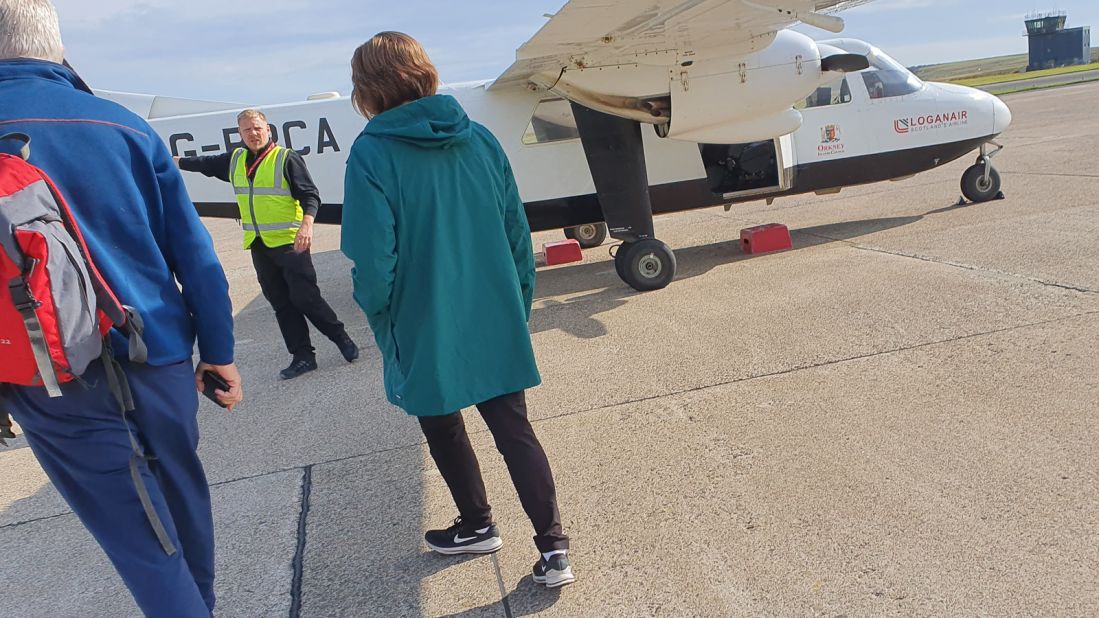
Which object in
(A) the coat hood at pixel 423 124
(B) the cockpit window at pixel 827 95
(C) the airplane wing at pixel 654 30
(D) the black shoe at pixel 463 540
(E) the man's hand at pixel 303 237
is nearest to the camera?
(A) the coat hood at pixel 423 124

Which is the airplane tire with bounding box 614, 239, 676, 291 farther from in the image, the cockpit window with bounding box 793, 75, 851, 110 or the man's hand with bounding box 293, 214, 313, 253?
the man's hand with bounding box 293, 214, 313, 253

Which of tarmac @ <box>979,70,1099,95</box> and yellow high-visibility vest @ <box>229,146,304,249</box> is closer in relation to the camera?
yellow high-visibility vest @ <box>229,146,304,249</box>

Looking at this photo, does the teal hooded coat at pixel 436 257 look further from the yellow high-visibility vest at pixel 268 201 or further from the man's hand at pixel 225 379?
the yellow high-visibility vest at pixel 268 201

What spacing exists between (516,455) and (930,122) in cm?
792

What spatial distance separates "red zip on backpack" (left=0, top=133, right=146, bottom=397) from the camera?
1732 mm

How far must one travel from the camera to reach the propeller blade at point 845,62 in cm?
723

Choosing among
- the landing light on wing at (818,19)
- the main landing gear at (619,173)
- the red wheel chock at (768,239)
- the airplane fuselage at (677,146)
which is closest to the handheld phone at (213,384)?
the landing light on wing at (818,19)

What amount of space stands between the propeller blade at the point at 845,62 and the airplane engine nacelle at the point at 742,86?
0.08 meters

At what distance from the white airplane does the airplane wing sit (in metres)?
0.03

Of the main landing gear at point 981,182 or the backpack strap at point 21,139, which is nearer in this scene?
the backpack strap at point 21,139

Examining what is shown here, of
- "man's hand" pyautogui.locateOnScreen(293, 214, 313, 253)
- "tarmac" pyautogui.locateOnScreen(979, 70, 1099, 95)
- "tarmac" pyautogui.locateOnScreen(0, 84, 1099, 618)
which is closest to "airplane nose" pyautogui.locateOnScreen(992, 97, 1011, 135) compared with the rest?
"tarmac" pyautogui.locateOnScreen(0, 84, 1099, 618)

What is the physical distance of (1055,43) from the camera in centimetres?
7881

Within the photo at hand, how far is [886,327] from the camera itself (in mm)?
5227

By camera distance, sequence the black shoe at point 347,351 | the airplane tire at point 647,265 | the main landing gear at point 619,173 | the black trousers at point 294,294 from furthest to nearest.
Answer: the main landing gear at point 619,173 < the airplane tire at point 647,265 < the black shoe at point 347,351 < the black trousers at point 294,294
